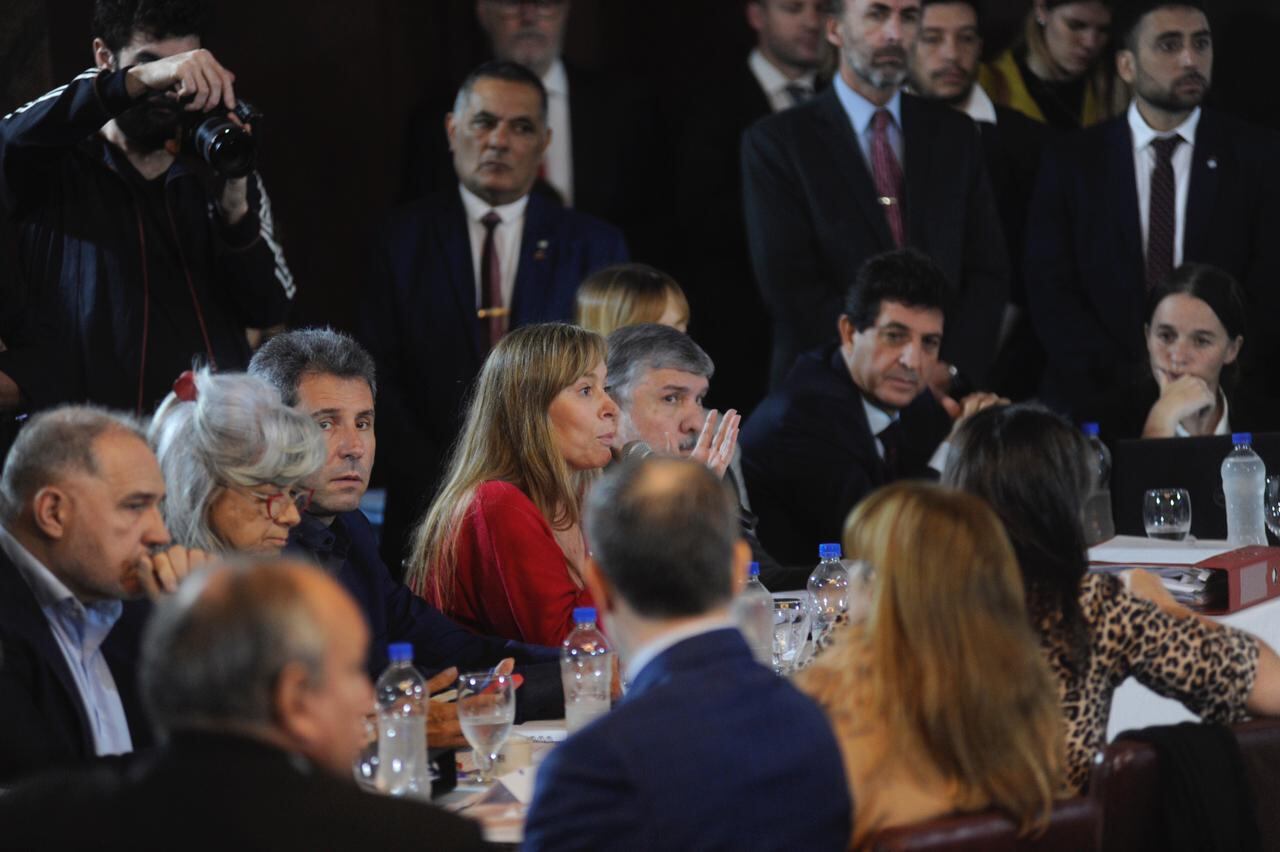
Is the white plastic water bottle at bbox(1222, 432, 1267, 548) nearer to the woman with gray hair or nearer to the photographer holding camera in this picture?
the photographer holding camera

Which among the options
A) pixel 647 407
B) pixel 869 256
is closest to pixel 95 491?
pixel 647 407

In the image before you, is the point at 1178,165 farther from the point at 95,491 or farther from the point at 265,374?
the point at 95,491

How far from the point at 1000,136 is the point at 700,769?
4810mm

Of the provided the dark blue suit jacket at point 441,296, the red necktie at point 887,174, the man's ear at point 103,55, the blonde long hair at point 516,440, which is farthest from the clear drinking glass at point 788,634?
the red necktie at point 887,174

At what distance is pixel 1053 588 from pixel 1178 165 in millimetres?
3748

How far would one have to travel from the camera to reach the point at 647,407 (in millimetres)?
4496

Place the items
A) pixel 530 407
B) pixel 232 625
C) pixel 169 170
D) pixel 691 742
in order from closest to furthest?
pixel 232 625 < pixel 691 742 < pixel 530 407 < pixel 169 170

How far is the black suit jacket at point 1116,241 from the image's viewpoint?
19.5 feet

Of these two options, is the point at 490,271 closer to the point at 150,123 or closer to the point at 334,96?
the point at 334,96

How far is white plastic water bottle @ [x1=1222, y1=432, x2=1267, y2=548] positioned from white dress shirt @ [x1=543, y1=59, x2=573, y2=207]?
2.47 meters

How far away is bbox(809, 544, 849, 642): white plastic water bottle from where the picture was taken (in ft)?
12.4

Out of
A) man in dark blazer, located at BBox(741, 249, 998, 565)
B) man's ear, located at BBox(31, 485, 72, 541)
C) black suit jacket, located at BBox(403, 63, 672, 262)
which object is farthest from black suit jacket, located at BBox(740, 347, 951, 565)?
man's ear, located at BBox(31, 485, 72, 541)

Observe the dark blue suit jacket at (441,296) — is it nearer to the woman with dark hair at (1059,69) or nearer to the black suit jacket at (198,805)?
the woman with dark hair at (1059,69)

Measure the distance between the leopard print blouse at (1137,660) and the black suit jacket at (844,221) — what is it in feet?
9.83
